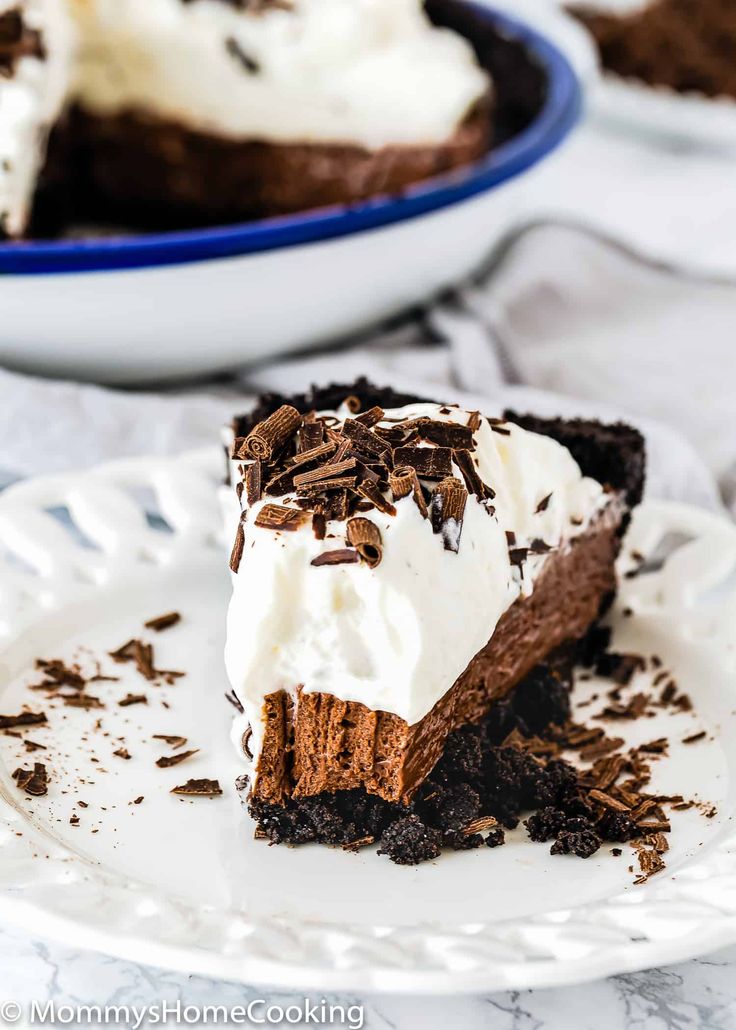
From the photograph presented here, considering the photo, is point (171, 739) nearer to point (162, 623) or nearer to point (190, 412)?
point (162, 623)

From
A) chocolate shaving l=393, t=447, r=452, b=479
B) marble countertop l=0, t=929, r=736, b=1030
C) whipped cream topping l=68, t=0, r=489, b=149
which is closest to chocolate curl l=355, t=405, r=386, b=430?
chocolate shaving l=393, t=447, r=452, b=479

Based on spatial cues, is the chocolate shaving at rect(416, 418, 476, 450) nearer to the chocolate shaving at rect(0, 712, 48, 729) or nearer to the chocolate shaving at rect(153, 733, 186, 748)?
the chocolate shaving at rect(153, 733, 186, 748)

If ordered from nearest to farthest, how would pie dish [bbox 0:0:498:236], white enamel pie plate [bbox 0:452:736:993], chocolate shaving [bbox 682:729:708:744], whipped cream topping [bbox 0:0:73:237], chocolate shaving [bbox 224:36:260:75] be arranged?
white enamel pie plate [bbox 0:452:736:993] → chocolate shaving [bbox 682:729:708:744] → whipped cream topping [bbox 0:0:73:237] → pie dish [bbox 0:0:498:236] → chocolate shaving [bbox 224:36:260:75]

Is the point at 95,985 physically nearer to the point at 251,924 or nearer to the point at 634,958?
the point at 251,924

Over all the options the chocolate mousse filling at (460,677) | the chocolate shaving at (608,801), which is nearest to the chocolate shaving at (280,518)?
the chocolate mousse filling at (460,677)

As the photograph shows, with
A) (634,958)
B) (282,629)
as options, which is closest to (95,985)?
(282,629)

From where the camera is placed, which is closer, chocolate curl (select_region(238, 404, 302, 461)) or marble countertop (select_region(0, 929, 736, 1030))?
marble countertop (select_region(0, 929, 736, 1030))
